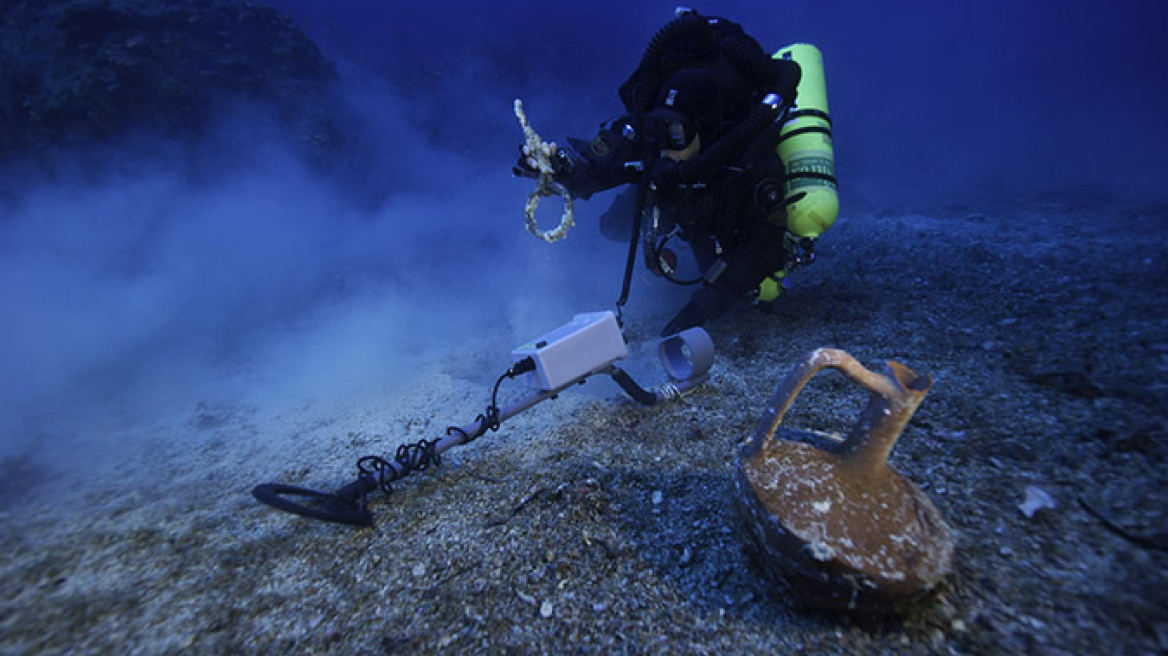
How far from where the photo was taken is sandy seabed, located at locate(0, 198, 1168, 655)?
4.68 feet

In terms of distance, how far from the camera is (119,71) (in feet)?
26.2

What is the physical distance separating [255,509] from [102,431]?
3306 mm

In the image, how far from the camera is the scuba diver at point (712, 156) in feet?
12.2

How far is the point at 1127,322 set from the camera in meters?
2.86

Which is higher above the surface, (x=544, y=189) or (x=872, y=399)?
(x=544, y=189)

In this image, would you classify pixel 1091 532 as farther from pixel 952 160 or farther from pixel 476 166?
pixel 952 160

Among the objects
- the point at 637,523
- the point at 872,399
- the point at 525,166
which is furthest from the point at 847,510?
the point at 525,166

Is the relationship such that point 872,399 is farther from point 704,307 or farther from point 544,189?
point 544,189

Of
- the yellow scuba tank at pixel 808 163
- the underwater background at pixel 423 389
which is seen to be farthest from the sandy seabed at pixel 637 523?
the yellow scuba tank at pixel 808 163

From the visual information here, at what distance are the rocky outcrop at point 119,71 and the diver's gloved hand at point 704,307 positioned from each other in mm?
11381

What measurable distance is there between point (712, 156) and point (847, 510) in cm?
316

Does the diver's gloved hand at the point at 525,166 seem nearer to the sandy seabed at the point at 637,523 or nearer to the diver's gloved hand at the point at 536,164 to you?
the diver's gloved hand at the point at 536,164

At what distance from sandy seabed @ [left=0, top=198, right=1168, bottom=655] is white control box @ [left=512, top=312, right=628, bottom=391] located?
0.55m

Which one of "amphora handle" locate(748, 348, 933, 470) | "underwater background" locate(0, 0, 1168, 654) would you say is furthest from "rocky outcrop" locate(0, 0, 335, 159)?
"amphora handle" locate(748, 348, 933, 470)
